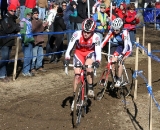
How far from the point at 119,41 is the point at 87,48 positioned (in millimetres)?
1541

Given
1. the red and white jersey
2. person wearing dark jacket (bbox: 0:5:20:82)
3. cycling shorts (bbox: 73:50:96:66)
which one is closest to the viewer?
the red and white jersey

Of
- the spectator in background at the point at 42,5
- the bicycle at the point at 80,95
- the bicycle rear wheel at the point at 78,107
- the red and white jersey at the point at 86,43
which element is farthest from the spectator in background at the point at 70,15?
the bicycle rear wheel at the point at 78,107

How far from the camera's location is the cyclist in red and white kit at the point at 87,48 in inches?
337

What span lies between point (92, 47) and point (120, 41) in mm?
1459

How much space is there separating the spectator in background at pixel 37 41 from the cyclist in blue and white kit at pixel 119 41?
9.58ft

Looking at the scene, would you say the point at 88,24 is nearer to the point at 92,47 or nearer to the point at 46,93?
→ the point at 92,47

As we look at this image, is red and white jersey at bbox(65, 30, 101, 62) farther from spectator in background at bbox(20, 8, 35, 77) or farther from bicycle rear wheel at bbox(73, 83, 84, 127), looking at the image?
spectator in background at bbox(20, 8, 35, 77)

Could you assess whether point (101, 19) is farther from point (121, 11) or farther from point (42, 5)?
point (42, 5)

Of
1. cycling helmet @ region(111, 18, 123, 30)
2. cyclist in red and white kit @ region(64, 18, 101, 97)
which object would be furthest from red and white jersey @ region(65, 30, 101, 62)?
cycling helmet @ region(111, 18, 123, 30)

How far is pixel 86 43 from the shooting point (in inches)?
351

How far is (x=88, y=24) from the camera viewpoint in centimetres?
856

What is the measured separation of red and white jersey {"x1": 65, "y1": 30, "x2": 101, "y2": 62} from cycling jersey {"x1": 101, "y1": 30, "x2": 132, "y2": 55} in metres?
1.02

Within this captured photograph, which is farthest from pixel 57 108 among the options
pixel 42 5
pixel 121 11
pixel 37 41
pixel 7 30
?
pixel 42 5

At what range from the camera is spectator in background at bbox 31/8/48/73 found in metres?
12.4
